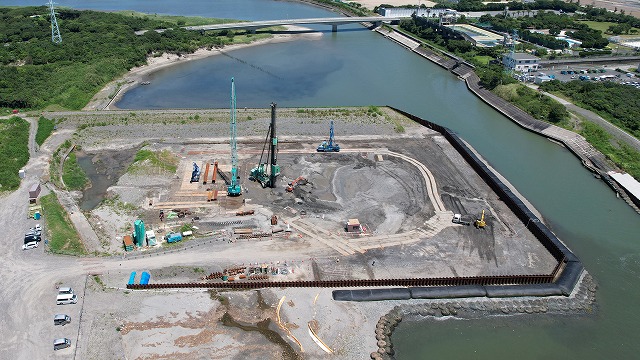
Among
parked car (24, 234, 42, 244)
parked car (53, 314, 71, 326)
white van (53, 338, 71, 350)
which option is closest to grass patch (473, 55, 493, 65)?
parked car (24, 234, 42, 244)

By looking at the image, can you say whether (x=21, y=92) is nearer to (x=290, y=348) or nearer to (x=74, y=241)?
(x=74, y=241)

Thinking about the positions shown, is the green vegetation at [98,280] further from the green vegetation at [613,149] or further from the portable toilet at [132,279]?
the green vegetation at [613,149]

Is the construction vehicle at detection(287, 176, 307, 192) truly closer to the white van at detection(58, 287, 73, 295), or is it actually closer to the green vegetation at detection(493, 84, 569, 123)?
the white van at detection(58, 287, 73, 295)

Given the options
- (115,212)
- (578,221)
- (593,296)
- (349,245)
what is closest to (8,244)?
(115,212)

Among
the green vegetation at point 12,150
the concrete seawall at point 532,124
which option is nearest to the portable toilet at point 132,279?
the green vegetation at point 12,150

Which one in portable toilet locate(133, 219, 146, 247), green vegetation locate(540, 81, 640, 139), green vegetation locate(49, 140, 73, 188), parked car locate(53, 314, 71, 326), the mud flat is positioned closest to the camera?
parked car locate(53, 314, 71, 326)

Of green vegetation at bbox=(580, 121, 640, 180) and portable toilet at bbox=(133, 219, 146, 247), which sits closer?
portable toilet at bbox=(133, 219, 146, 247)

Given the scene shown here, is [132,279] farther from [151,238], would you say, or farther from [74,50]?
[74,50]
